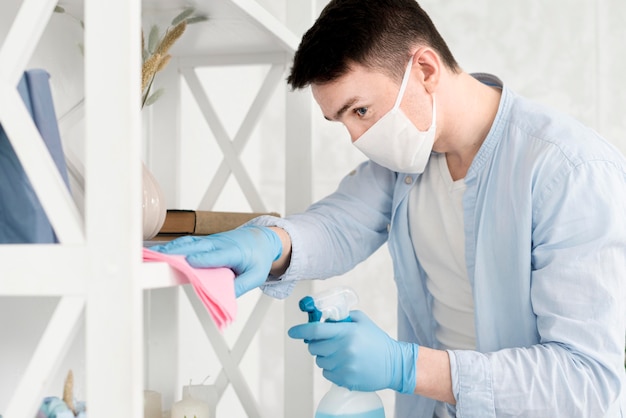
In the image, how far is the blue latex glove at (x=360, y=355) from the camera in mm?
1053

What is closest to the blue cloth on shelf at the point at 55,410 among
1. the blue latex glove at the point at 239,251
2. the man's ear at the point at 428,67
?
the blue latex glove at the point at 239,251

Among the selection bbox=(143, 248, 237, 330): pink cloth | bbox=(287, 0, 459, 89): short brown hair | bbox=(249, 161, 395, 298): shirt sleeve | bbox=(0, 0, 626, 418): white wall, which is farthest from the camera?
bbox=(0, 0, 626, 418): white wall

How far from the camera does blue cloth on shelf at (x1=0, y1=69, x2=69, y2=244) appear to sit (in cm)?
73

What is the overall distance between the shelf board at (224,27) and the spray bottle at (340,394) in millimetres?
474

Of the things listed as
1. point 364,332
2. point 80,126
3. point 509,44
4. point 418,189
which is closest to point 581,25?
point 509,44

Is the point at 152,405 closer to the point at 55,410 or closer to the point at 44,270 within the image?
the point at 55,410

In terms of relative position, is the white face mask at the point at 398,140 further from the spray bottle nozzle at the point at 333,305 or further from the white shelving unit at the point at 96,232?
the white shelving unit at the point at 96,232

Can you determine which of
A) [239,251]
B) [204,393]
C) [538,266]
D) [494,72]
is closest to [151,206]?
[239,251]

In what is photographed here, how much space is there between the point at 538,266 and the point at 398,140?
1.00 ft

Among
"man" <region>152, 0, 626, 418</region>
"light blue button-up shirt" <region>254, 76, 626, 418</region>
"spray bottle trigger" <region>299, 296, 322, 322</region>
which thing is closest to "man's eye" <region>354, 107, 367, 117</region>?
"man" <region>152, 0, 626, 418</region>

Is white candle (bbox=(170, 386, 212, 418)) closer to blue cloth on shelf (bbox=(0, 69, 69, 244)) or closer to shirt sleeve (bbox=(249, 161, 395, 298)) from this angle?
shirt sleeve (bbox=(249, 161, 395, 298))

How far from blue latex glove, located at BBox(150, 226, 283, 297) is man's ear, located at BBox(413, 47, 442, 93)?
14.1 inches

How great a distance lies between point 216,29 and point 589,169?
687 millimetres

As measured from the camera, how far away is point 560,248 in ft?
3.61
